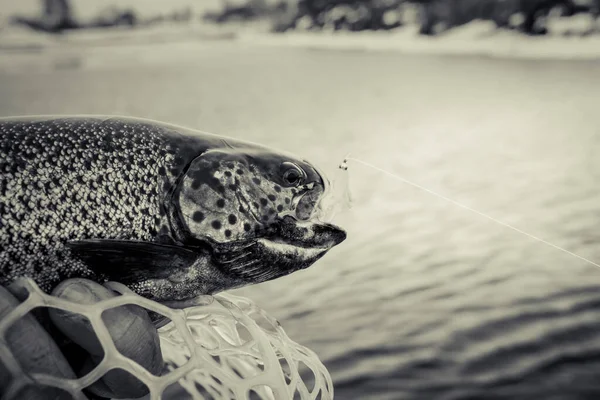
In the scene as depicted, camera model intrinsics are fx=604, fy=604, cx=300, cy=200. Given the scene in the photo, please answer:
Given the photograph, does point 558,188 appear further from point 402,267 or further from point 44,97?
point 44,97

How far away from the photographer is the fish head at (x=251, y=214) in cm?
138

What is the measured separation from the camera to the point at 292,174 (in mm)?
1489

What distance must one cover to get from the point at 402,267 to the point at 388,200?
3.30ft

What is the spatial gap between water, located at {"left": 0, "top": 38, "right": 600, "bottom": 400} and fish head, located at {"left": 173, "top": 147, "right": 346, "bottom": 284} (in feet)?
1.92

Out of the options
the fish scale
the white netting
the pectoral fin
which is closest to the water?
the white netting

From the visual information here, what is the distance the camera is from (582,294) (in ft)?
7.35

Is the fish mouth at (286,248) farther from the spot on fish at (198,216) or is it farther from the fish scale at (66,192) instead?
the fish scale at (66,192)

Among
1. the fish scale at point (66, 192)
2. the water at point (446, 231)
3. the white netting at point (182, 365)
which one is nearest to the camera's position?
the white netting at point (182, 365)

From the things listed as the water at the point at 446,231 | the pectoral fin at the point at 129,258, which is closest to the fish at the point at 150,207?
the pectoral fin at the point at 129,258

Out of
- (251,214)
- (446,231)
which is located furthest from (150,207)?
(446,231)

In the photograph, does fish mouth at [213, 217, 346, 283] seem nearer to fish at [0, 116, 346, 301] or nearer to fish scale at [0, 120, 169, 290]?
fish at [0, 116, 346, 301]

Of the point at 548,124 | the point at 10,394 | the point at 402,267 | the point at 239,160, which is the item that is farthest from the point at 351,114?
the point at 10,394

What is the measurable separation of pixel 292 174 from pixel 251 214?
15 centimetres

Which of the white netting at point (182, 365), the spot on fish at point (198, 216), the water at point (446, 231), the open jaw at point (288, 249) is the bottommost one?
the water at point (446, 231)
